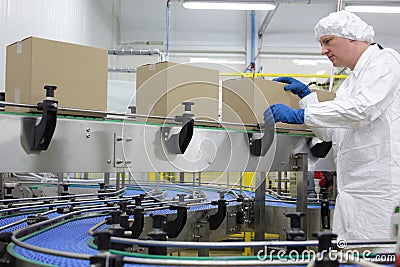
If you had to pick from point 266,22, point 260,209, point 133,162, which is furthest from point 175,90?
point 266,22

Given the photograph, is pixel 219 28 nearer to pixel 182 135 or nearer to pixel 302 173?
pixel 302 173

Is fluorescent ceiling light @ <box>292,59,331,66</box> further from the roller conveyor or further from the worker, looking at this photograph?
the worker

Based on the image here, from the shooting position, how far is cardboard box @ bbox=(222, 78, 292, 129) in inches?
64.8

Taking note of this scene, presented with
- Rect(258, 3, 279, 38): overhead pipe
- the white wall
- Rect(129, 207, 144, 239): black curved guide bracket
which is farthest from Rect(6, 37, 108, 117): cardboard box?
Rect(258, 3, 279, 38): overhead pipe

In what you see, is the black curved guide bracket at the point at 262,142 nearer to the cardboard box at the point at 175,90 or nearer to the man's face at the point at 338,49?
the cardboard box at the point at 175,90

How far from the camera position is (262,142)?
5.20ft

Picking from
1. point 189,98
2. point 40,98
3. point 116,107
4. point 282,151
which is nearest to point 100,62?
point 40,98

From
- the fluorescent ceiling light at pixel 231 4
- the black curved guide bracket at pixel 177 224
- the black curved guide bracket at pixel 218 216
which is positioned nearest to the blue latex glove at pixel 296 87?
the black curved guide bracket at pixel 218 216

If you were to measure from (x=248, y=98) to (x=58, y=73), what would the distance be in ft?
2.41

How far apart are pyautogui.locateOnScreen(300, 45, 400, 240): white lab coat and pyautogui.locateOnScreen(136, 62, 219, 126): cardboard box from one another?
1.11 feet

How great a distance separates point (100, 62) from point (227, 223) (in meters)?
1.01

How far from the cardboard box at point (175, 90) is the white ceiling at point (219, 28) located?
479 centimetres

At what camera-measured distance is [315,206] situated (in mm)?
2311

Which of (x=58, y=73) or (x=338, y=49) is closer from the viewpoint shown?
(x=58, y=73)
